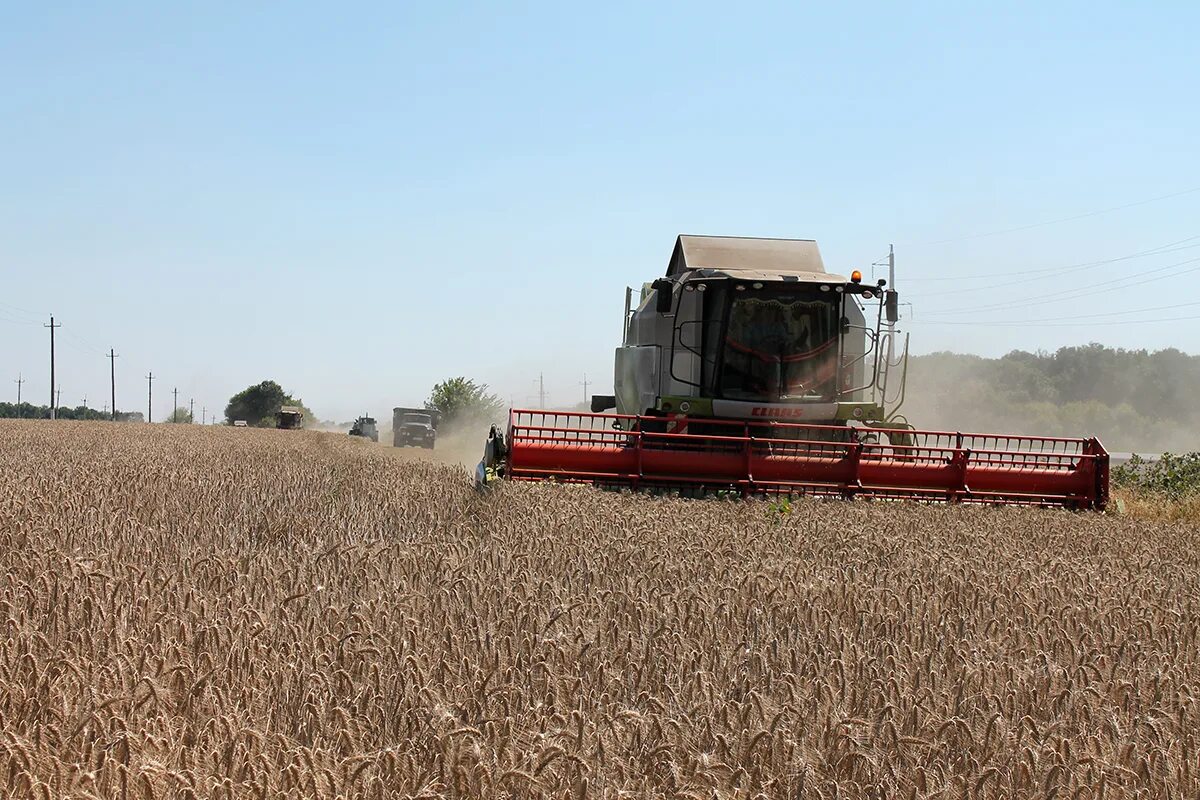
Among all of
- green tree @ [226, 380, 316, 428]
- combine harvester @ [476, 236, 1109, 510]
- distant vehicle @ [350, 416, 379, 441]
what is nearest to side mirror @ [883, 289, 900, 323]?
combine harvester @ [476, 236, 1109, 510]

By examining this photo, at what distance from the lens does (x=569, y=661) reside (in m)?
4.46

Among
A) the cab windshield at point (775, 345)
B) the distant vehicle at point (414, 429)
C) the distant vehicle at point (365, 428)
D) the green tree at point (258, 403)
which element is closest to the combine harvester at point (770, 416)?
the cab windshield at point (775, 345)

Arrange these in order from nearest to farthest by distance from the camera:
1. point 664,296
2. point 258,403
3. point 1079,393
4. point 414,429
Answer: point 664,296 < point 414,429 < point 1079,393 < point 258,403

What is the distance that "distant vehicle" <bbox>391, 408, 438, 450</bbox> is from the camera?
4509 cm

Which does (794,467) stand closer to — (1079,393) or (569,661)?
(569,661)

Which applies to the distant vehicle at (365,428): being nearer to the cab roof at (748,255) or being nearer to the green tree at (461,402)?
the green tree at (461,402)

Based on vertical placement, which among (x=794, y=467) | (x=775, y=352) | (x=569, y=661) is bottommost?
(x=569, y=661)

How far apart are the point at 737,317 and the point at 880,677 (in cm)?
975

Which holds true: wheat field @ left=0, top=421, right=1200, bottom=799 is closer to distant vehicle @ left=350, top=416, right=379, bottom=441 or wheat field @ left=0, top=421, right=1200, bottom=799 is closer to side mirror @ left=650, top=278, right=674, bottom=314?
side mirror @ left=650, top=278, right=674, bottom=314

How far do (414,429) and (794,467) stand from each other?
112 ft

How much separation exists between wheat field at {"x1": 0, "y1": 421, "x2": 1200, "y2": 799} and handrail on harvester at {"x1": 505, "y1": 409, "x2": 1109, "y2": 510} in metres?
3.46

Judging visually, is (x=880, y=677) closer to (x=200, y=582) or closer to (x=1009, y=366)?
(x=200, y=582)

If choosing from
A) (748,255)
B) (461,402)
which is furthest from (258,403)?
(748,255)

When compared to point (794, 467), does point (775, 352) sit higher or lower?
higher
